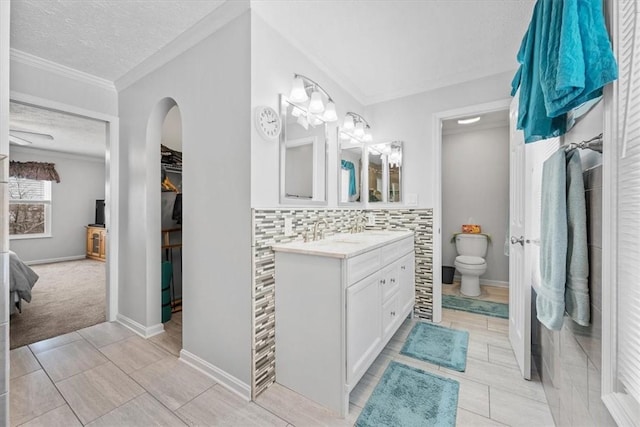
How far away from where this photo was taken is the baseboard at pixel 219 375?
1630 millimetres

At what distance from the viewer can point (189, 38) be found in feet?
6.42

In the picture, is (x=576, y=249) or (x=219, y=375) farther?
(x=219, y=375)

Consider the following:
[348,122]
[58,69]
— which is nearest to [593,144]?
[348,122]

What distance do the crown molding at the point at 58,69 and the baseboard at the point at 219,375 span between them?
8.62ft

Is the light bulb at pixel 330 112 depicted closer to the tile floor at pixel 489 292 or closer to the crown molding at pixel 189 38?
the crown molding at pixel 189 38

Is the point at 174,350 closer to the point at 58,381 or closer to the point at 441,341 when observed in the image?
the point at 58,381

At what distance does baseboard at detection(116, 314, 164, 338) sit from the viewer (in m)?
2.37

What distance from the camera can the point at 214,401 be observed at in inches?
62.6

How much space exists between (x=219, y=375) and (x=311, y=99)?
2.08 metres

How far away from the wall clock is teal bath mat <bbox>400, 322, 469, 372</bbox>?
1913mm

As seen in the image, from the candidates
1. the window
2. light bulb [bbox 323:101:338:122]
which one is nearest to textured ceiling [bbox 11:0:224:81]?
light bulb [bbox 323:101:338:122]

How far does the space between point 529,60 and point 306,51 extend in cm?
150

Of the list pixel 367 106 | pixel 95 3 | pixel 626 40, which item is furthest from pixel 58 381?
pixel 367 106

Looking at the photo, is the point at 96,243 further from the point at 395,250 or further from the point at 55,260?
the point at 395,250
